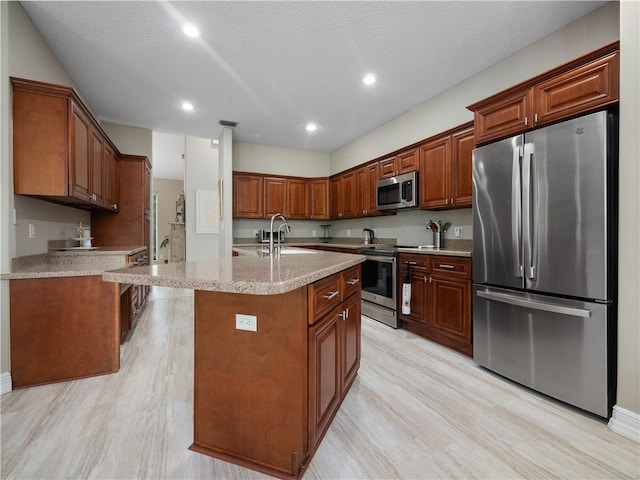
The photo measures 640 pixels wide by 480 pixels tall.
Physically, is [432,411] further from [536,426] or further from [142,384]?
[142,384]

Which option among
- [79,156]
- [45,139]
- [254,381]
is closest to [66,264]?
[79,156]

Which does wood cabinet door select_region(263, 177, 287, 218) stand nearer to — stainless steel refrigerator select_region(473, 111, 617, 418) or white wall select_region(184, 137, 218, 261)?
white wall select_region(184, 137, 218, 261)

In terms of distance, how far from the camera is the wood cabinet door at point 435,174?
3.15 meters

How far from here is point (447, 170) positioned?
3148 millimetres

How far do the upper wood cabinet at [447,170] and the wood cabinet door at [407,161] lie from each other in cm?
10

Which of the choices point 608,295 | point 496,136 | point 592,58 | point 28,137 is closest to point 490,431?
point 608,295

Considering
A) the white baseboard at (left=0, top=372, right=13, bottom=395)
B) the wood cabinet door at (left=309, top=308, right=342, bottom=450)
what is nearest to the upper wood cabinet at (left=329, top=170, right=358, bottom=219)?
the wood cabinet door at (left=309, top=308, right=342, bottom=450)

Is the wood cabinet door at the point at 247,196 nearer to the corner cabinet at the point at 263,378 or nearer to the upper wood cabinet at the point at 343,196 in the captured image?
the upper wood cabinet at the point at 343,196

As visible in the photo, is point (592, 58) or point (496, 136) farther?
point (496, 136)

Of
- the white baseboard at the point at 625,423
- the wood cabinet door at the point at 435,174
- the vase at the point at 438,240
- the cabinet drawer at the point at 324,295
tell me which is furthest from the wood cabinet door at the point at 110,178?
the white baseboard at the point at 625,423

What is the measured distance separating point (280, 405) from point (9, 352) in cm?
215

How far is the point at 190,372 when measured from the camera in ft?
7.59

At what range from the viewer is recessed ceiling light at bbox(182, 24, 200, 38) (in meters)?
2.32

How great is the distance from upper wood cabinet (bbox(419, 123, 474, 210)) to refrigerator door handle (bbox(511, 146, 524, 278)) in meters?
0.79
